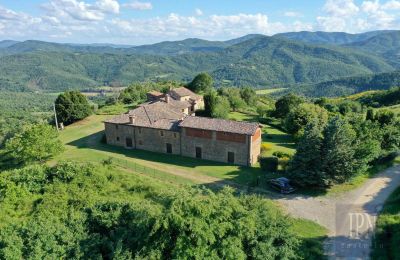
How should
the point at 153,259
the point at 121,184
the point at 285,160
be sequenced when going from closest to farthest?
the point at 153,259 → the point at 121,184 → the point at 285,160

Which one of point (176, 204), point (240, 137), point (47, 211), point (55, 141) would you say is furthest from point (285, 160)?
point (55, 141)

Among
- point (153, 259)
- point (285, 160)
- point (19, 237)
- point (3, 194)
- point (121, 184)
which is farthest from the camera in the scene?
point (285, 160)

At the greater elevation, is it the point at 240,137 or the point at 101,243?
the point at 240,137

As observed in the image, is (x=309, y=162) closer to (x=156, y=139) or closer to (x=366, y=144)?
(x=366, y=144)

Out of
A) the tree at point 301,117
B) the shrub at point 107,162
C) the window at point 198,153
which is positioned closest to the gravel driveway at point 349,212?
the window at point 198,153

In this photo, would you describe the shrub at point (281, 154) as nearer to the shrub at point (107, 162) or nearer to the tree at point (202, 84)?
the shrub at point (107, 162)

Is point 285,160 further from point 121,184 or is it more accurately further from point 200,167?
point 121,184

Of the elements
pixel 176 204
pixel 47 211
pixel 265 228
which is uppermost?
pixel 176 204
